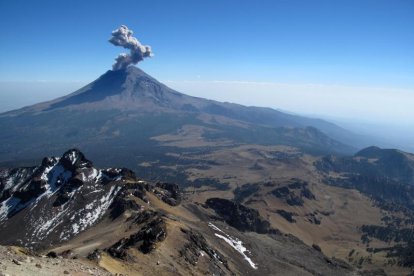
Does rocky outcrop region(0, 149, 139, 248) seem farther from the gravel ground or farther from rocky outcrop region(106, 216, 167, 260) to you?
the gravel ground

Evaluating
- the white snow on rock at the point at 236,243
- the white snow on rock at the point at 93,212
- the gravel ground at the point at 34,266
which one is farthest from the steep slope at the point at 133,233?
the gravel ground at the point at 34,266

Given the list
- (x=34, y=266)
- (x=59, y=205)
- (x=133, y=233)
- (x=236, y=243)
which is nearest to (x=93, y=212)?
(x=59, y=205)

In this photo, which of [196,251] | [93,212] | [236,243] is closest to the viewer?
[196,251]

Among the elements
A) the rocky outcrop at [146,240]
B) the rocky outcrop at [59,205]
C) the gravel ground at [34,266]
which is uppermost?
the gravel ground at [34,266]

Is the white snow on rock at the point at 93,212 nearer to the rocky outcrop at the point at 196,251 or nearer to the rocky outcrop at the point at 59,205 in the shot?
the rocky outcrop at the point at 59,205

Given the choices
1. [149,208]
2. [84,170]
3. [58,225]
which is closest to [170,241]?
[149,208]

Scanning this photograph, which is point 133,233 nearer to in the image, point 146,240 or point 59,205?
point 146,240

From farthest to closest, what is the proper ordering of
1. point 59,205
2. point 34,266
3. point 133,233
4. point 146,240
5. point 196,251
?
point 59,205 → point 133,233 → point 196,251 → point 146,240 → point 34,266

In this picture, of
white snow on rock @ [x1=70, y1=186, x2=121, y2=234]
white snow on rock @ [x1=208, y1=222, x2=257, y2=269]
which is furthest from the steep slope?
white snow on rock @ [x1=70, y1=186, x2=121, y2=234]

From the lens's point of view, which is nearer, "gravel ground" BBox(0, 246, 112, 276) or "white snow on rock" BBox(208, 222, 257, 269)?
"gravel ground" BBox(0, 246, 112, 276)

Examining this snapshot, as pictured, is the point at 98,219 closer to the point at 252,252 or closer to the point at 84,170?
the point at 84,170

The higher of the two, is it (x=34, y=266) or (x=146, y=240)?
(x=34, y=266)
